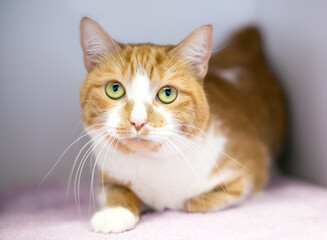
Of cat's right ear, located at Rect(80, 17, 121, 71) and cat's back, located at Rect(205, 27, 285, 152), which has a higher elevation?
cat's right ear, located at Rect(80, 17, 121, 71)

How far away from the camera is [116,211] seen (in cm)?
138

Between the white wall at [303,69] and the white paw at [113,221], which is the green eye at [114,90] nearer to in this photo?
the white paw at [113,221]

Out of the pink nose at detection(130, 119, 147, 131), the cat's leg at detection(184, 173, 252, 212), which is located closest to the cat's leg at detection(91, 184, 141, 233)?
the cat's leg at detection(184, 173, 252, 212)

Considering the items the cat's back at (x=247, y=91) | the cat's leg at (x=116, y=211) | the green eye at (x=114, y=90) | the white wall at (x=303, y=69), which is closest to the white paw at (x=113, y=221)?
the cat's leg at (x=116, y=211)

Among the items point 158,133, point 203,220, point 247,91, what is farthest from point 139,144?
point 247,91

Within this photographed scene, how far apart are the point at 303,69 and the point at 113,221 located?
4.38ft

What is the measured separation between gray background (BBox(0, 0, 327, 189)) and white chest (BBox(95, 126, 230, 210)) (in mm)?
566

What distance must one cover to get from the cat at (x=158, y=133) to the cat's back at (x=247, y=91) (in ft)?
0.23

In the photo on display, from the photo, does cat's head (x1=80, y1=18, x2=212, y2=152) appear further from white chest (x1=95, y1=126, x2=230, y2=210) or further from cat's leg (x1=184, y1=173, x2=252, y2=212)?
cat's leg (x1=184, y1=173, x2=252, y2=212)

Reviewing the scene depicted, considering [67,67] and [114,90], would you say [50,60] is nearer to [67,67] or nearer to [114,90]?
[67,67]

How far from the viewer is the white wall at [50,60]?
6.63ft

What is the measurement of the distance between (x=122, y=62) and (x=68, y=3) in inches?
31.8

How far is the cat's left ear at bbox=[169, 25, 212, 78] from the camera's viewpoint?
142cm

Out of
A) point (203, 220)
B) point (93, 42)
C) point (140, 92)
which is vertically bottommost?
point (203, 220)
